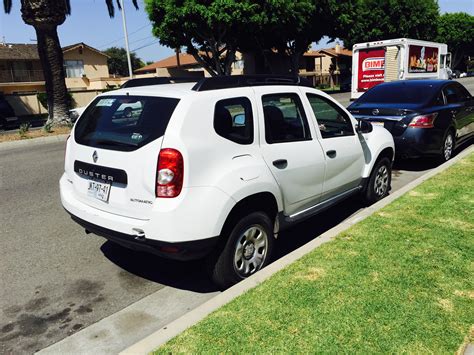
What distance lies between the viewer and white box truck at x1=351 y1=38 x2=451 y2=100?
57.0 ft

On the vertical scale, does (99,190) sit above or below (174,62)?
below

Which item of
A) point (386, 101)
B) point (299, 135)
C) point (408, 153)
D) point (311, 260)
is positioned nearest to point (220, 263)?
point (311, 260)

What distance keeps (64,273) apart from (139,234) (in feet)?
4.48

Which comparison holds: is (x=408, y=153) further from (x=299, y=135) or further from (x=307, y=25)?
(x=307, y=25)

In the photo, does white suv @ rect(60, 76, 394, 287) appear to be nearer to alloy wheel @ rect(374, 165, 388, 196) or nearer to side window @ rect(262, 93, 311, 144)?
side window @ rect(262, 93, 311, 144)

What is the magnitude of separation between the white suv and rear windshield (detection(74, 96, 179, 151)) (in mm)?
12

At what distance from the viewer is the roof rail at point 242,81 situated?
367cm

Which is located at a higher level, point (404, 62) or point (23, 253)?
point (404, 62)

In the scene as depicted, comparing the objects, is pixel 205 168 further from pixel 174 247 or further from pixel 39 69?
pixel 39 69

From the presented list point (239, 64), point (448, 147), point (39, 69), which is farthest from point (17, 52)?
point (448, 147)

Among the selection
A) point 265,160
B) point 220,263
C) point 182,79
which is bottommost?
point 220,263

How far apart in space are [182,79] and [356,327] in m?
3.04

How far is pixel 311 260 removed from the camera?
395 centimetres

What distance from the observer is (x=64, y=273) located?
170 inches
